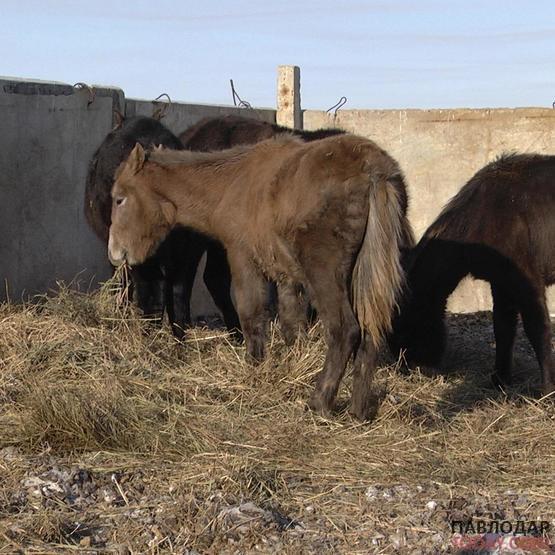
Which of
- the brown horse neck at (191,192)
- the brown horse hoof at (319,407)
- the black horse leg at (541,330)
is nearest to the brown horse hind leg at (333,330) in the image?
the brown horse hoof at (319,407)

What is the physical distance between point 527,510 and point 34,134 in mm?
5899

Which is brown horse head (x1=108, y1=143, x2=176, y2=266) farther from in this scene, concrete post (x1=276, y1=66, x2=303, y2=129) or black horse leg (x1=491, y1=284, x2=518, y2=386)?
concrete post (x1=276, y1=66, x2=303, y2=129)

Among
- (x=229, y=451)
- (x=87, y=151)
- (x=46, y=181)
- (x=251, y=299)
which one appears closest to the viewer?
(x=229, y=451)

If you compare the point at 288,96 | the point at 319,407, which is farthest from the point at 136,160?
the point at 288,96

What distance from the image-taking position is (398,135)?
11.7 m

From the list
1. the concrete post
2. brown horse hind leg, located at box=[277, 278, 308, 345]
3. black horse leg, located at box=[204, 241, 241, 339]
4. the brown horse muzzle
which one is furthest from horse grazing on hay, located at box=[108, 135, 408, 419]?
the concrete post

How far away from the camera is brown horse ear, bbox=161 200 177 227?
741cm

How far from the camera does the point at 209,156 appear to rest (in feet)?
24.2

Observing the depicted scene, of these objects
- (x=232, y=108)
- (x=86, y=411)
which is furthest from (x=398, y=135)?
(x=86, y=411)

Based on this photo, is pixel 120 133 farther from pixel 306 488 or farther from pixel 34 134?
pixel 306 488

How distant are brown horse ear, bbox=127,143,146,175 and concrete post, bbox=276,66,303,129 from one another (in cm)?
463

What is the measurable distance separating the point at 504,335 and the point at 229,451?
3.01 m

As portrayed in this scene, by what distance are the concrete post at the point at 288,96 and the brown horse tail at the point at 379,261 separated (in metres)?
5.74

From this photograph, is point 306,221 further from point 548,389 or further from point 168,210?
point 548,389
